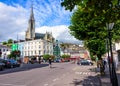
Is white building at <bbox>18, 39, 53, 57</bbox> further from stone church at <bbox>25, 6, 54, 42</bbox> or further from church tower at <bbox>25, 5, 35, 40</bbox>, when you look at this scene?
church tower at <bbox>25, 5, 35, 40</bbox>

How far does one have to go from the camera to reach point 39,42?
14600cm

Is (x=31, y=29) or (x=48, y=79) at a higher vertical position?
(x=31, y=29)

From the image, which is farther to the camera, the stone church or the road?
the stone church

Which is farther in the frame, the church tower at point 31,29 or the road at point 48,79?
the church tower at point 31,29

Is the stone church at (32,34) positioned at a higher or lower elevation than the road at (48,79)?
higher

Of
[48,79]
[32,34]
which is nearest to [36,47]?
[32,34]

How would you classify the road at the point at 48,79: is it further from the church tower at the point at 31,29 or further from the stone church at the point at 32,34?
the church tower at the point at 31,29

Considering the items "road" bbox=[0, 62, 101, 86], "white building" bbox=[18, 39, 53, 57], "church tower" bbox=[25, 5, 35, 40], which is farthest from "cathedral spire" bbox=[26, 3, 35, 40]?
"road" bbox=[0, 62, 101, 86]

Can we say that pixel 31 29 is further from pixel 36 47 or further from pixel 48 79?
pixel 48 79

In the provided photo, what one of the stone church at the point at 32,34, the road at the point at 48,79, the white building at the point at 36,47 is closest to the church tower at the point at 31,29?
the stone church at the point at 32,34

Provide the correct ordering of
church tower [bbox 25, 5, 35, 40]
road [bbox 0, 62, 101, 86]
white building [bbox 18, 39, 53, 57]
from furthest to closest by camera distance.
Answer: church tower [bbox 25, 5, 35, 40] < white building [bbox 18, 39, 53, 57] < road [bbox 0, 62, 101, 86]

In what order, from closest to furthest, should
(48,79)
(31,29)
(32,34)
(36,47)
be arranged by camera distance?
(48,79) → (36,47) → (32,34) → (31,29)

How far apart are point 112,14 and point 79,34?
1656 centimetres

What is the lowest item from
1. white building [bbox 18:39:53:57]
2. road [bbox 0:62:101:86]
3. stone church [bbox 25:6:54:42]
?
road [bbox 0:62:101:86]
